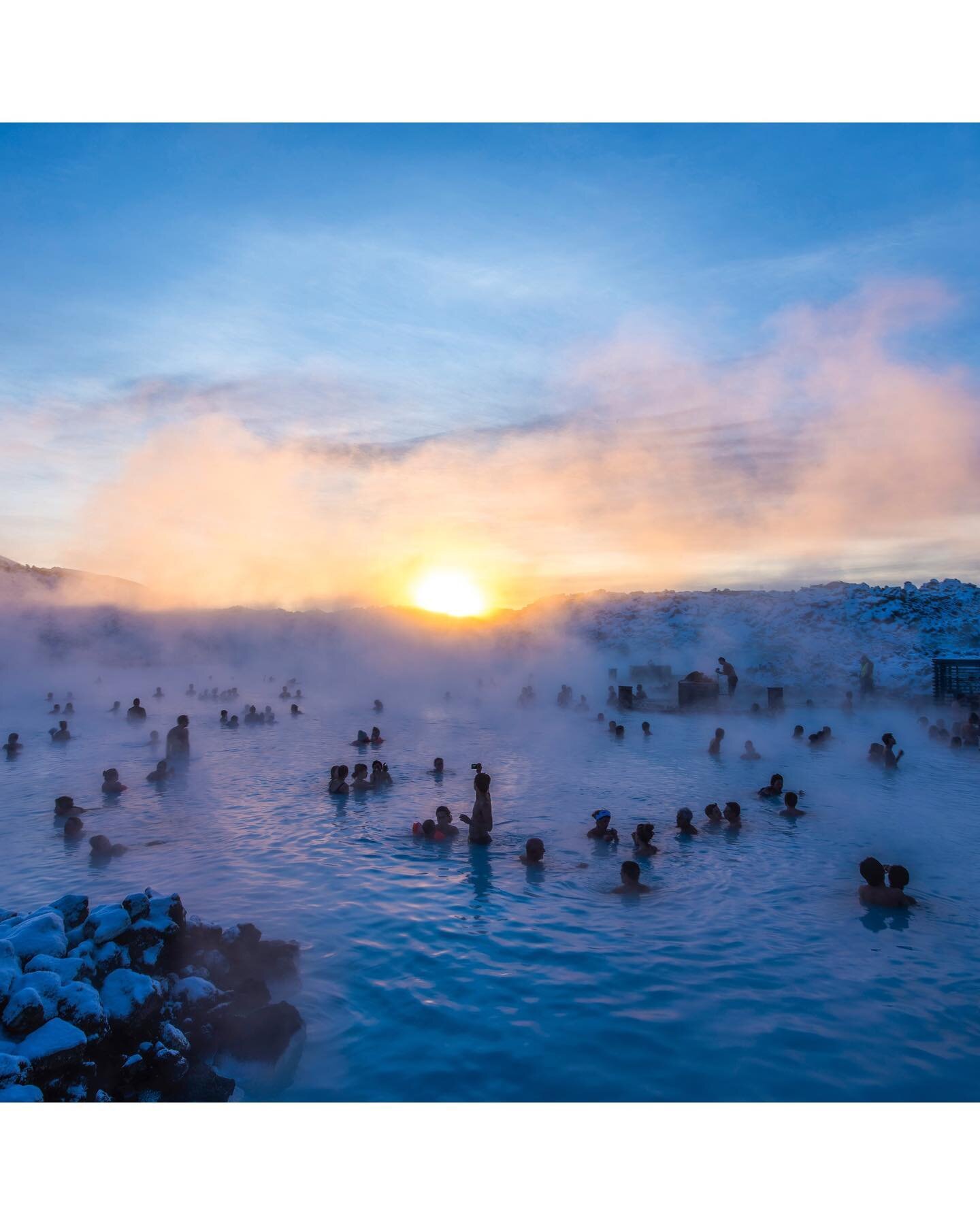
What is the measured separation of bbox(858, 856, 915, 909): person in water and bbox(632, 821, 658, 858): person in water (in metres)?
3.03

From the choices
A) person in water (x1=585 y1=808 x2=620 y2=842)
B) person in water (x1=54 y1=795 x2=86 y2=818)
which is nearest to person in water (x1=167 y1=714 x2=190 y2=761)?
person in water (x1=54 y1=795 x2=86 y2=818)

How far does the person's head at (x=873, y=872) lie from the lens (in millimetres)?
9008

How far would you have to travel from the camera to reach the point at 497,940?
8156 millimetres

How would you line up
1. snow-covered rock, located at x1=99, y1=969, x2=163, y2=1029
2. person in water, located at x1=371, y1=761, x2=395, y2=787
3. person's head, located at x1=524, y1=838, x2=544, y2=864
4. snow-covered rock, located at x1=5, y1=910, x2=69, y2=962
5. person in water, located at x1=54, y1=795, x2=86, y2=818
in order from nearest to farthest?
snow-covered rock, located at x1=99, y1=969, x2=163, y2=1029 < snow-covered rock, located at x1=5, y1=910, x2=69, y2=962 < person's head, located at x1=524, y1=838, x2=544, y2=864 < person in water, located at x1=54, y1=795, x2=86, y2=818 < person in water, located at x1=371, y1=761, x2=395, y2=787

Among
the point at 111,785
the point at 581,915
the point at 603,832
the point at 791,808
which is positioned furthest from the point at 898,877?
the point at 111,785

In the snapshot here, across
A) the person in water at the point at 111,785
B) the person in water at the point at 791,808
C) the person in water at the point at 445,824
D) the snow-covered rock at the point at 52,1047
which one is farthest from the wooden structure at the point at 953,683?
the snow-covered rock at the point at 52,1047

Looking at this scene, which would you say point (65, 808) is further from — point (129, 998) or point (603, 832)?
point (603, 832)

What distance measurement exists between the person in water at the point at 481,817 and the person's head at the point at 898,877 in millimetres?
6021

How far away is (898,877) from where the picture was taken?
29.5ft

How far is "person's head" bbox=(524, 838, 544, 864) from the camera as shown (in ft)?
35.7

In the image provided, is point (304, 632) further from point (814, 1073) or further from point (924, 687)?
point (814, 1073)

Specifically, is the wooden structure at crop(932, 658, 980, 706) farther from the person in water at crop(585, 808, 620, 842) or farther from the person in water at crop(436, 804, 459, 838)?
the person in water at crop(436, 804, 459, 838)

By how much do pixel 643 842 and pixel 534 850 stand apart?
1806 millimetres

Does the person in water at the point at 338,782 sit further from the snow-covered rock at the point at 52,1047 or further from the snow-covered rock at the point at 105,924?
the snow-covered rock at the point at 52,1047
